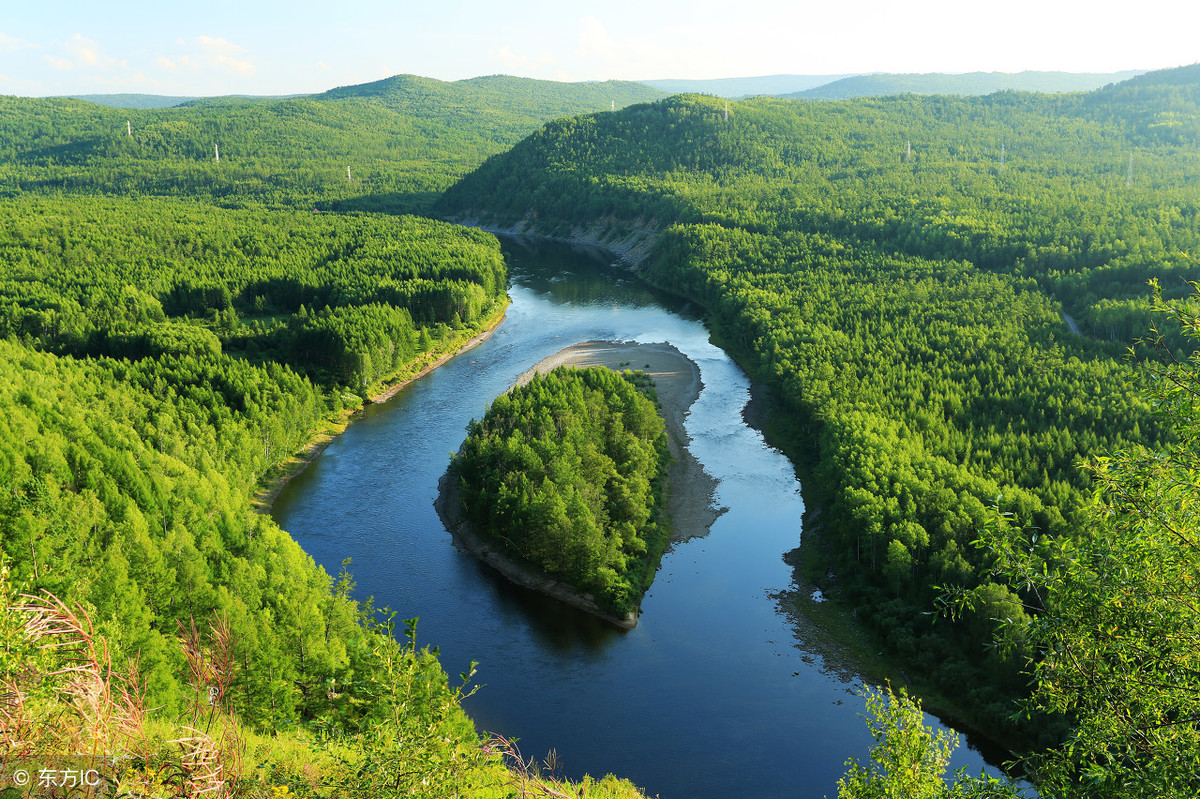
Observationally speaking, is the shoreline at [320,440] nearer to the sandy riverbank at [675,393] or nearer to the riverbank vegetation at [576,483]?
the sandy riverbank at [675,393]

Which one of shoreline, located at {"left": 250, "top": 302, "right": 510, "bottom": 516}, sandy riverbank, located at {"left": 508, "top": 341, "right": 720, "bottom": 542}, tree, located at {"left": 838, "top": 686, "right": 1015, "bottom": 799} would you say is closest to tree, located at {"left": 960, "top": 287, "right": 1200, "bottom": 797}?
tree, located at {"left": 838, "top": 686, "right": 1015, "bottom": 799}

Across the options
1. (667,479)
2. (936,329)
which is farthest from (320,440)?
(936,329)

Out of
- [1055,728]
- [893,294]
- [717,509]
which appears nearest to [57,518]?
[717,509]

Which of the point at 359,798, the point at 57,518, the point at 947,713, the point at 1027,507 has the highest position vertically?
the point at 359,798

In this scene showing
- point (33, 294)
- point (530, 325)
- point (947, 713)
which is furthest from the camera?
point (530, 325)

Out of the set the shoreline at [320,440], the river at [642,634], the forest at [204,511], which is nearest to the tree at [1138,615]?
the forest at [204,511]

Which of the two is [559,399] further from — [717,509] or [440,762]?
[440,762]
